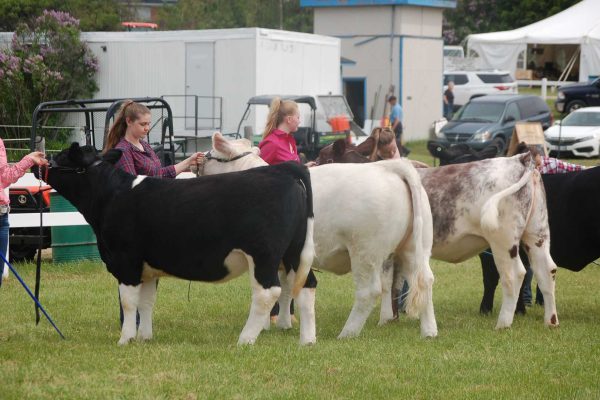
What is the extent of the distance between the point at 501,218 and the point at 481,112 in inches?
987

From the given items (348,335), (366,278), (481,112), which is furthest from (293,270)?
(481,112)

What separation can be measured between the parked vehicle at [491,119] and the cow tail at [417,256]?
22634mm

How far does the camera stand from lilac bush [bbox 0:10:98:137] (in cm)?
2911

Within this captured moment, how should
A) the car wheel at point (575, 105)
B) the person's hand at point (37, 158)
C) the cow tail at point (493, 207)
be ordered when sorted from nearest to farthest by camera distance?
1. the person's hand at point (37, 158)
2. the cow tail at point (493, 207)
3. the car wheel at point (575, 105)

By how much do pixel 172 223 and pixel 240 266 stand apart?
64 cm

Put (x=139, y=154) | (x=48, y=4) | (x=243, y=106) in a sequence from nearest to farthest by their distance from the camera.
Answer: (x=139, y=154) → (x=243, y=106) → (x=48, y=4)

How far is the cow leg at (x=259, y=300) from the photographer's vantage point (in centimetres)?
785

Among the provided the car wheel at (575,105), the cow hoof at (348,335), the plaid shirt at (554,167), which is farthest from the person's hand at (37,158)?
the car wheel at (575,105)

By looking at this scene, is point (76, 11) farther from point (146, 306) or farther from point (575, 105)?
point (146, 306)

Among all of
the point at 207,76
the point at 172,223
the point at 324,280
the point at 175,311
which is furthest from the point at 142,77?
the point at 172,223

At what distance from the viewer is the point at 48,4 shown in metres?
39.7

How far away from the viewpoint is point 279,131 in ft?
31.3

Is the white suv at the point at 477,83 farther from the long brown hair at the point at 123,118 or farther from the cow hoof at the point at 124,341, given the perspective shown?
the cow hoof at the point at 124,341

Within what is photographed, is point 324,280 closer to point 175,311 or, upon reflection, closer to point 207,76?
point 175,311
